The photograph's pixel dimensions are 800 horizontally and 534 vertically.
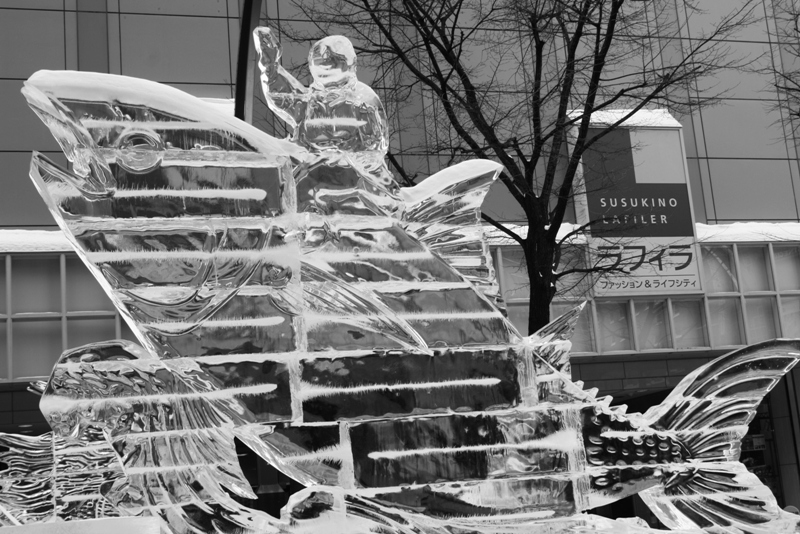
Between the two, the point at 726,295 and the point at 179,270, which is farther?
the point at 726,295

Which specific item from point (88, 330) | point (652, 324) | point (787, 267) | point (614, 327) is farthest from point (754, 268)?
point (88, 330)

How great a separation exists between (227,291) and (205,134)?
62 cm

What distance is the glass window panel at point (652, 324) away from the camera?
1335cm

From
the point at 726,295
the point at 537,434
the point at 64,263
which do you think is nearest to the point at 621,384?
the point at 726,295

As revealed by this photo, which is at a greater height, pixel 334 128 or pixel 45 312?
pixel 45 312

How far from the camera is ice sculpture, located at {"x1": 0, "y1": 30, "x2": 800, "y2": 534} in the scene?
3432 millimetres

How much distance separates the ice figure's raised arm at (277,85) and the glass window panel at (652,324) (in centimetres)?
1025

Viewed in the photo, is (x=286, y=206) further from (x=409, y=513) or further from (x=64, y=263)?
(x=64, y=263)

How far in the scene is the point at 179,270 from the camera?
3.50m

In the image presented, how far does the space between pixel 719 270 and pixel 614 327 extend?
1819 millimetres

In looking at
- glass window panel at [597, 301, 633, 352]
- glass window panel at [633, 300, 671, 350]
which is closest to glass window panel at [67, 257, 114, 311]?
glass window panel at [597, 301, 633, 352]

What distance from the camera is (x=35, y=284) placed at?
11516 millimetres

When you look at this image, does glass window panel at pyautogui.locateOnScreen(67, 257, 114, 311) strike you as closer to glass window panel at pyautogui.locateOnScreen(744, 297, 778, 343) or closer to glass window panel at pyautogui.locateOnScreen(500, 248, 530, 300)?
glass window panel at pyautogui.locateOnScreen(500, 248, 530, 300)

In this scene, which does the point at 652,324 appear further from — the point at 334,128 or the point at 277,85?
the point at 277,85
